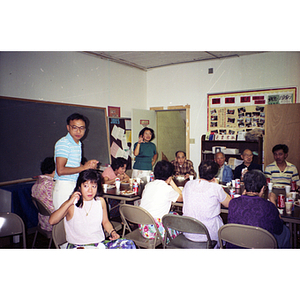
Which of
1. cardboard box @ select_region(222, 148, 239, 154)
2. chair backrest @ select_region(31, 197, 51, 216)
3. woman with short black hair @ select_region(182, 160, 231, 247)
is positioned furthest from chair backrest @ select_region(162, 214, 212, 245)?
cardboard box @ select_region(222, 148, 239, 154)

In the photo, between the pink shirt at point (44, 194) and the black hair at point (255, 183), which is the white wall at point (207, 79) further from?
the pink shirt at point (44, 194)

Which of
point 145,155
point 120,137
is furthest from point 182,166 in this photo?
point 120,137

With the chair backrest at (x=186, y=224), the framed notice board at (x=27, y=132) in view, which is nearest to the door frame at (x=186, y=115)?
the framed notice board at (x=27, y=132)

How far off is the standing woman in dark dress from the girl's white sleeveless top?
2.05 m

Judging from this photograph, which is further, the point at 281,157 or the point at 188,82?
the point at 188,82

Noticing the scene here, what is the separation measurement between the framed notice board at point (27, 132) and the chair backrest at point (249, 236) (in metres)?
2.37

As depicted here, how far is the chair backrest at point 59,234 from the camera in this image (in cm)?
209

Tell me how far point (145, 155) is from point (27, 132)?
6.12 feet

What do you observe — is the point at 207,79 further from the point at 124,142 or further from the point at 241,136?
the point at 124,142
